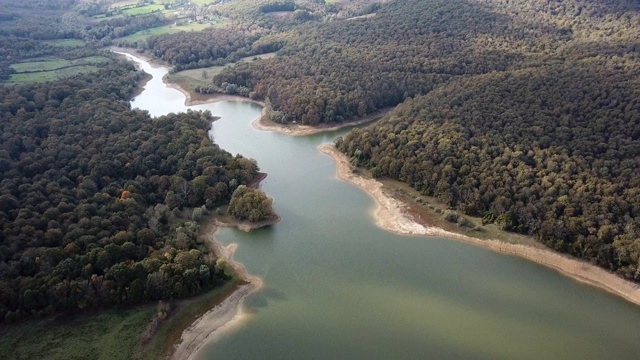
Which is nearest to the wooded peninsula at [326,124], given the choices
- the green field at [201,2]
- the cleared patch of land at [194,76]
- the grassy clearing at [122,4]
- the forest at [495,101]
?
the forest at [495,101]

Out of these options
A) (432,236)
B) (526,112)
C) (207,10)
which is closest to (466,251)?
(432,236)

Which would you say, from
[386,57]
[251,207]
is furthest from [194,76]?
[251,207]

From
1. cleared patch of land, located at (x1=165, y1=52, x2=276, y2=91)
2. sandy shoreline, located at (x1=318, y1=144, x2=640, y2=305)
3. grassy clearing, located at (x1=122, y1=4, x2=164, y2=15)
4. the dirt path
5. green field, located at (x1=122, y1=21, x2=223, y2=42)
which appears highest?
grassy clearing, located at (x1=122, y1=4, x2=164, y2=15)

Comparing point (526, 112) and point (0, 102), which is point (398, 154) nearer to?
point (526, 112)

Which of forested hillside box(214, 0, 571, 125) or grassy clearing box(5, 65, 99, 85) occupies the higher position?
forested hillside box(214, 0, 571, 125)

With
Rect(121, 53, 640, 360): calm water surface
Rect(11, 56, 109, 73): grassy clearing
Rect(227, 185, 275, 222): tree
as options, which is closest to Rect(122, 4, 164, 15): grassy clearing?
Rect(11, 56, 109, 73): grassy clearing

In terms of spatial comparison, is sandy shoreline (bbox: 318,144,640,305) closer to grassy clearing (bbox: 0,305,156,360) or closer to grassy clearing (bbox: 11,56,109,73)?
grassy clearing (bbox: 0,305,156,360)

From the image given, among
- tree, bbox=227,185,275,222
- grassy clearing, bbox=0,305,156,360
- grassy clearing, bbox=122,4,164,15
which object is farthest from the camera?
grassy clearing, bbox=122,4,164,15
